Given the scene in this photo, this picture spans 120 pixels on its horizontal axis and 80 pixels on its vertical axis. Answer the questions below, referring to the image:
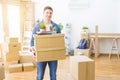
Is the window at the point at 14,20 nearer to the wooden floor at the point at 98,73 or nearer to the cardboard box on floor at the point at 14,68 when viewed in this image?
the cardboard box on floor at the point at 14,68

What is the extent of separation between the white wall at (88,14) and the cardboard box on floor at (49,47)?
153 inches

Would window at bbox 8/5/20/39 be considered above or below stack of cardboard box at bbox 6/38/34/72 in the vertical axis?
above

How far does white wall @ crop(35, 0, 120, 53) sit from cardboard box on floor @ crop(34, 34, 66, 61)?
12.8ft

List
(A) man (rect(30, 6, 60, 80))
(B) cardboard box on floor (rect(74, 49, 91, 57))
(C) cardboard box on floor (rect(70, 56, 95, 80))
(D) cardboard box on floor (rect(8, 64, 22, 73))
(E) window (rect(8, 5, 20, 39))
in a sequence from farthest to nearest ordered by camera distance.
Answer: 1. (E) window (rect(8, 5, 20, 39))
2. (B) cardboard box on floor (rect(74, 49, 91, 57))
3. (D) cardboard box on floor (rect(8, 64, 22, 73))
4. (C) cardboard box on floor (rect(70, 56, 95, 80))
5. (A) man (rect(30, 6, 60, 80))

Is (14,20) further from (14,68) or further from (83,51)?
(83,51)

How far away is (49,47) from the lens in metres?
2.36

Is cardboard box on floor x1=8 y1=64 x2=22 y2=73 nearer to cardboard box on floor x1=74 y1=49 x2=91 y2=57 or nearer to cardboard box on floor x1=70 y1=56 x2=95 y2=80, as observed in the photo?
cardboard box on floor x1=70 y1=56 x2=95 y2=80

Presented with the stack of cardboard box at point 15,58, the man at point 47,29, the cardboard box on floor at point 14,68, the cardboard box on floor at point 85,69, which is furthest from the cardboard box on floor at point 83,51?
the man at point 47,29

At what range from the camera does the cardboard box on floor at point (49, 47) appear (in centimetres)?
232

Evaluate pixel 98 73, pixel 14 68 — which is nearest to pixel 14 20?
A: pixel 14 68

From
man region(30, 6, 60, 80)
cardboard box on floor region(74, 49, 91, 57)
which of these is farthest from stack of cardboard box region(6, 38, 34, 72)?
man region(30, 6, 60, 80)

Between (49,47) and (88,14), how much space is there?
3992mm

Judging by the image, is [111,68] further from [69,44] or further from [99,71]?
[69,44]

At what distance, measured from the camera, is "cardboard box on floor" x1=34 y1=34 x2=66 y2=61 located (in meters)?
2.32
